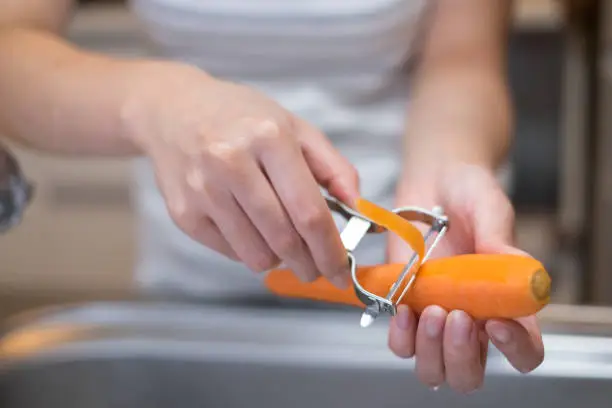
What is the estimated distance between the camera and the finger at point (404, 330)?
0.40 metres

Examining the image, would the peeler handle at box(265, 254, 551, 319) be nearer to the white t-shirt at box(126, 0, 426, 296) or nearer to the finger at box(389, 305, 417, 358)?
the finger at box(389, 305, 417, 358)

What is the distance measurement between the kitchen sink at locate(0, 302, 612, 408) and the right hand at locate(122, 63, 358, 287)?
14 cm

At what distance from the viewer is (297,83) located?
63 centimetres

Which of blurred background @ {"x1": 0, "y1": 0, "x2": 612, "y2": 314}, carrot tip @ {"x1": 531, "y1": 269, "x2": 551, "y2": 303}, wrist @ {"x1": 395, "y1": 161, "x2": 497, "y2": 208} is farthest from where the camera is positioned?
blurred background @ {"x1": 0, "y1": 0, "x2": 612, "y2": 314}

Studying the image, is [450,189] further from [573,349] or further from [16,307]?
[16,307]

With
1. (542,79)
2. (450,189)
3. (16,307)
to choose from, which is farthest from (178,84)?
(542,79)

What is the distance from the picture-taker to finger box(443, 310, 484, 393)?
1.24 ft

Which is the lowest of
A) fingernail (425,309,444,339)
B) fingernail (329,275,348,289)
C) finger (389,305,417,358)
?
finger (389,305,417,358)

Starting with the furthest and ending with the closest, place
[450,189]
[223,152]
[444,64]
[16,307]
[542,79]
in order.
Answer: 1. [542,79]
2. [16,307]
3. [444,64]
4. [450,189]
5. [223,152]

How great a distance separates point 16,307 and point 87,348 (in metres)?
0.70

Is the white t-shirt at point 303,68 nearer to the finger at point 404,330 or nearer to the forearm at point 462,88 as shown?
the forearm at point 462,88

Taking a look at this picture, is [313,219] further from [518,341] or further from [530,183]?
[530,183]

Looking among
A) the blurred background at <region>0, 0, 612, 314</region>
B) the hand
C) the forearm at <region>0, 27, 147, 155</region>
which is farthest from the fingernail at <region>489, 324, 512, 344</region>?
the blurred background at <region>0, 0, 612, 314</region>

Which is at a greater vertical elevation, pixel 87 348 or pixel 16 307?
pixel 87 348
